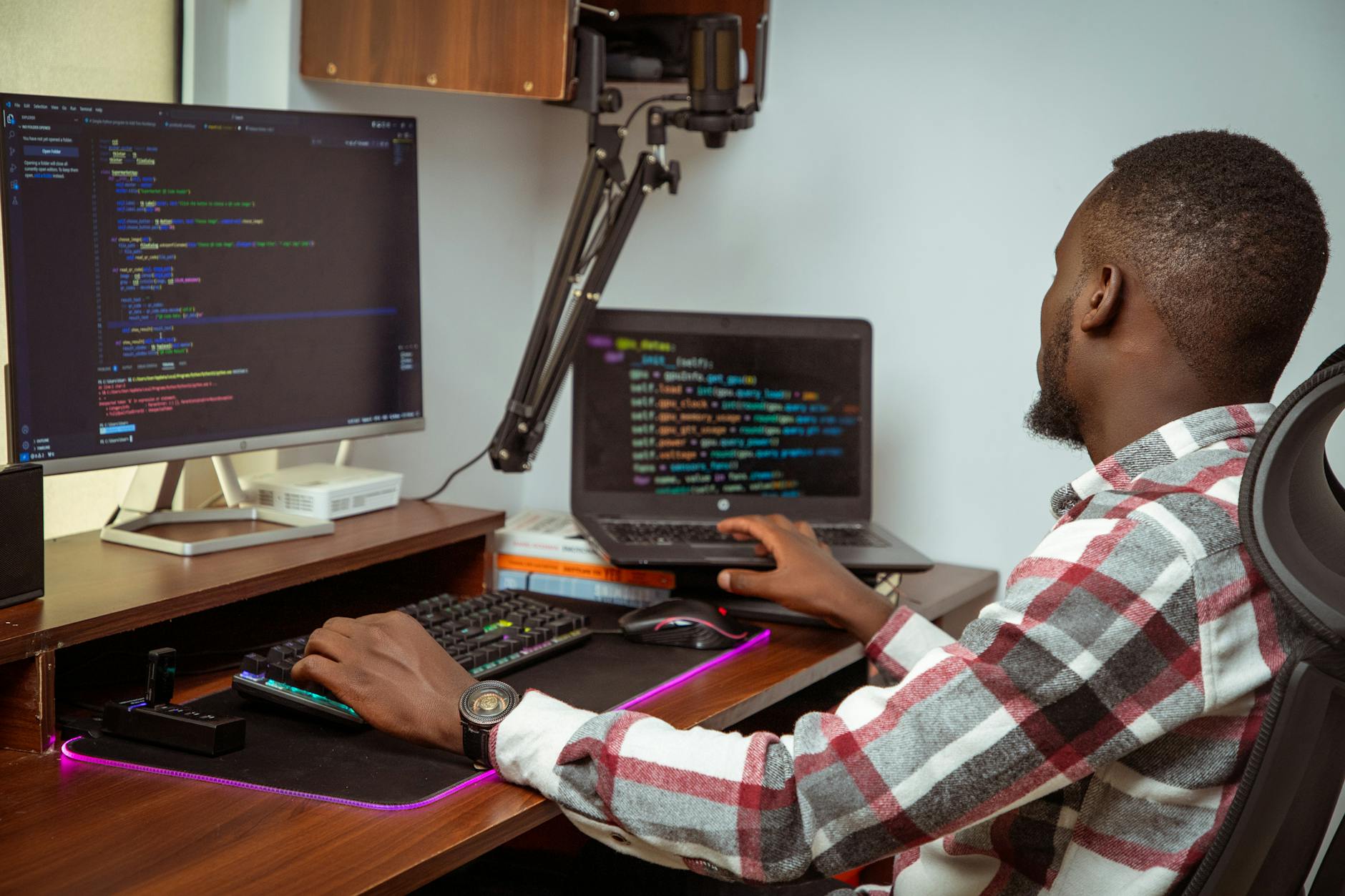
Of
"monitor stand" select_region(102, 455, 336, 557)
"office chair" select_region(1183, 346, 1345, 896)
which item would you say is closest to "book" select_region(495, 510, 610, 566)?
"monitor stand" select_region(102, 455, 336, 557)

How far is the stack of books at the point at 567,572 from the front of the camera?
1515 mm

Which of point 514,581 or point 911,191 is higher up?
point 911,191

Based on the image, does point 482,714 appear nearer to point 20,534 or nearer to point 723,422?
point 20,534

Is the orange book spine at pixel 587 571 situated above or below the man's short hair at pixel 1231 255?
below

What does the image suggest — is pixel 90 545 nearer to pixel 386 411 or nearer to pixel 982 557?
pixel 386 411

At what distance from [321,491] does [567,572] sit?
0.32 metres

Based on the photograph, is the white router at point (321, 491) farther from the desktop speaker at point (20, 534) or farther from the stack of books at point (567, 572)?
the desktop speaker at point (20, 534)

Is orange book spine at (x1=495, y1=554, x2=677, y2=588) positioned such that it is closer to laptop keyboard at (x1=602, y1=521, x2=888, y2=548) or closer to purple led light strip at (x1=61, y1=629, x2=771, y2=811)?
laptop keyboard at (x1=602, y1=521, x2=888, y2=548)

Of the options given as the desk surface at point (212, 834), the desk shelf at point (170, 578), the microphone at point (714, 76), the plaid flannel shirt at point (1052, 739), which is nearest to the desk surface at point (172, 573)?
the desk shelf at point (170, 578)

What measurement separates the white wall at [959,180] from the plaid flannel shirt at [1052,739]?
0.95 m

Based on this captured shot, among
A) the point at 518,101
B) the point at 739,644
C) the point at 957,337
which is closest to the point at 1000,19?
the point at 957,337

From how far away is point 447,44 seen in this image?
157cm

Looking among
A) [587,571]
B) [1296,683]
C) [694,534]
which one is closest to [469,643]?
[587,571]

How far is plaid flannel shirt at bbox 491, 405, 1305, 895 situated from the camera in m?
0.77
